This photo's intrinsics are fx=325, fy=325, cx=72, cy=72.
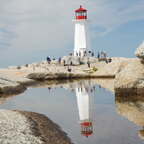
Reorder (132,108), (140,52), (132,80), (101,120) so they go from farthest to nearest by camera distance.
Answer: (132,80), (140,52), (132,108), (101,120)

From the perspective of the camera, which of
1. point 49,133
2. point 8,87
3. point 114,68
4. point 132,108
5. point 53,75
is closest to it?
point 49,133

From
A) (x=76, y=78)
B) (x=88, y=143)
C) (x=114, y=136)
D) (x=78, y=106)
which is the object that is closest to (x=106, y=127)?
(x=114, y=136)

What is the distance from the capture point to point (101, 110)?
1775 cm

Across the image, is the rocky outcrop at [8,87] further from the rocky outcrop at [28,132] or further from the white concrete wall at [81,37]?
the white concrete wall at [81,37]

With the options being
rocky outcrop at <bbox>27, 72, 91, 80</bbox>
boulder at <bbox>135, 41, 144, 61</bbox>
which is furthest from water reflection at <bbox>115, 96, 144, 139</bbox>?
rocky outcrop at <bbox>27, 72, 91, 80</bbox>

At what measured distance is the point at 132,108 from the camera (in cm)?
1739

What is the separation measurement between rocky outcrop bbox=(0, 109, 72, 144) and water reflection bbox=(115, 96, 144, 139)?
119 inches

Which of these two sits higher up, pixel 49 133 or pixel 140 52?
pixel 140 52

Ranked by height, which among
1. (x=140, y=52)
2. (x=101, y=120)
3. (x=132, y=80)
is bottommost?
(x=101, y=120)

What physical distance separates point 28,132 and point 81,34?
5400 centimetres

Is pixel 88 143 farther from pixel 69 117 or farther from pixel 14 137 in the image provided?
pixel 69 117

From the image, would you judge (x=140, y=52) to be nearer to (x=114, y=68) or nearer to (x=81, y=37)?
(x=114, y=68)

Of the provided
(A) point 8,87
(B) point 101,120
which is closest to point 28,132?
(B) point 101,120

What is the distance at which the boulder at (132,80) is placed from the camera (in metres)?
20.2
